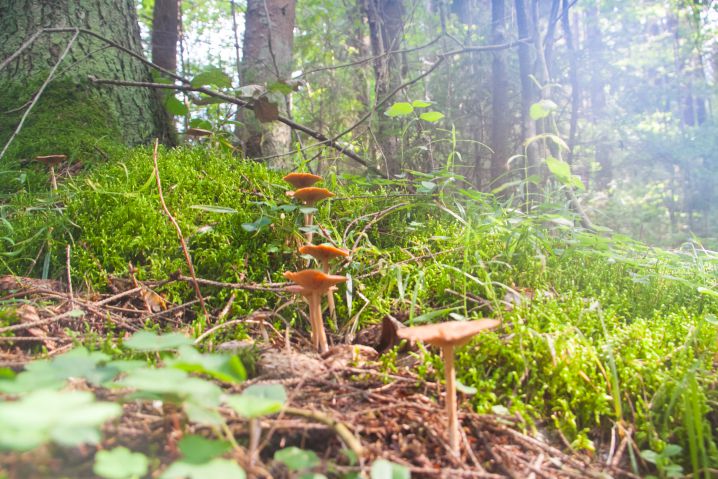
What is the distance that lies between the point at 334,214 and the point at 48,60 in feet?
9.86

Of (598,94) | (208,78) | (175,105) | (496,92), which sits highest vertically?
(598,94)

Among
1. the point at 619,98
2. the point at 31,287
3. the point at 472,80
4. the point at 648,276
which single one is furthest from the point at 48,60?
the point at 619,98

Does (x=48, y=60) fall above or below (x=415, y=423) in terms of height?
above

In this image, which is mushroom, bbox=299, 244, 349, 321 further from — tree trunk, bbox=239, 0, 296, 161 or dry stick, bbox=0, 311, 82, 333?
tree trunk, bbox=239, 0, 296, 161

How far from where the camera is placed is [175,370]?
878 millimetres

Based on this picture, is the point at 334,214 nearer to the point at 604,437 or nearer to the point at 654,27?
the point at 604,437

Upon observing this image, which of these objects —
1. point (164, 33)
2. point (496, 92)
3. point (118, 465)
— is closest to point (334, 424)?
point (118, 465)

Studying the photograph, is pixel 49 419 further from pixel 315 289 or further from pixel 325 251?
pixel 325 251

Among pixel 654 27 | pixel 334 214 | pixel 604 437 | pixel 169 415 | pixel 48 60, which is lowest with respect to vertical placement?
pixel 604 437

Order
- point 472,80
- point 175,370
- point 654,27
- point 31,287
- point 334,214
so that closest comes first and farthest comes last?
1. point 175,370
2. point 31,287
3. point 334,214
4. point 472,80
5. point 654,27

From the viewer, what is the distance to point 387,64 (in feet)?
17.5

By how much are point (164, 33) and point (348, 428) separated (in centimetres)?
826

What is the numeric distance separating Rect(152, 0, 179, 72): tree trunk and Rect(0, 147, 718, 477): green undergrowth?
16.3 feet

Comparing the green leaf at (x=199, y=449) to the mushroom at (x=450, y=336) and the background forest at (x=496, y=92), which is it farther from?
the background forest at (x=496, y=92)
